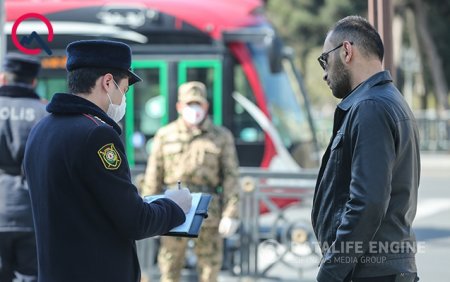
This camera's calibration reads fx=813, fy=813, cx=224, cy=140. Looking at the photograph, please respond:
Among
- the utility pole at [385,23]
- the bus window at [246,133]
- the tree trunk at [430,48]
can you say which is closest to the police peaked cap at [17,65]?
the utility pole at [385,23]

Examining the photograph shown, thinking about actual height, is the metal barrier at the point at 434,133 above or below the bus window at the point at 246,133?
below

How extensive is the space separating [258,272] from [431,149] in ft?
64.6

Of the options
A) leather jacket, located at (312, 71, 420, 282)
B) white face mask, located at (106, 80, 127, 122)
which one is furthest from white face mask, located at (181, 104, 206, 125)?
leather jacket, located at (312, 71, 420, 282)

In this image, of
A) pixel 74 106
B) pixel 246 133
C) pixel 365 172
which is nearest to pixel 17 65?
pixel 74 106

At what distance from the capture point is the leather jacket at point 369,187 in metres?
2.98

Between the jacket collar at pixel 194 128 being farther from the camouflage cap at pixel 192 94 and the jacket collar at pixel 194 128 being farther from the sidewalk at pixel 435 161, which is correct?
the sidewalk at pixel 435 161

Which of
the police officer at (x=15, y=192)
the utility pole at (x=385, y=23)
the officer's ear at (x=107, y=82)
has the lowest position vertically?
the police officer at (x=15, y=192)

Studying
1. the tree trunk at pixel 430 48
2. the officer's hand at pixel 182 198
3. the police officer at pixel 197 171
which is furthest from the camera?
the tree trunk at pixel 430 48

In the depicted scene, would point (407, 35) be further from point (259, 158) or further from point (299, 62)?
point (259, 158)

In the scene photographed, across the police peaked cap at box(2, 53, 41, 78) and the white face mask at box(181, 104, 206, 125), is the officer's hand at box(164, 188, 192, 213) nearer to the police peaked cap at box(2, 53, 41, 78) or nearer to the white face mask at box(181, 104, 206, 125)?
the police peaked cap at box(2, 53, 41, 78)

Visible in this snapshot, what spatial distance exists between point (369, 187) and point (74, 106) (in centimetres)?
113

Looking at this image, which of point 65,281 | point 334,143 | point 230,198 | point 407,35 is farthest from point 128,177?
point 407,35

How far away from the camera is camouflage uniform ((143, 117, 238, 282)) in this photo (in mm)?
6367

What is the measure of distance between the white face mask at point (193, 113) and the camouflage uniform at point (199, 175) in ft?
0.17
